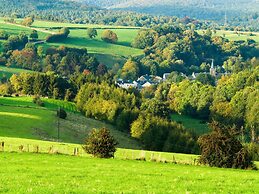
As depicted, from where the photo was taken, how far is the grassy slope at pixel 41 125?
6587 centimetres

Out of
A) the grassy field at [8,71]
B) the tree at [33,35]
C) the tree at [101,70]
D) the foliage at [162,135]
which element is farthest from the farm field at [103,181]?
the tree at [33,35]

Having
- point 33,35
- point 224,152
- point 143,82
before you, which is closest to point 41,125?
point 224,152

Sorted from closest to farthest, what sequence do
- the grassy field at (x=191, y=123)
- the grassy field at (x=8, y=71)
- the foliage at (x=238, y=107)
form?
the foliage at (x=238, y=107) < the grassy field at (x=191, y=123) < the grassy field at (x=8, y=71)

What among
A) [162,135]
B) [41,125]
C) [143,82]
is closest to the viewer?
[41,125]

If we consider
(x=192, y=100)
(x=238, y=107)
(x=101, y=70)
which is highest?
(x=238, y=107)

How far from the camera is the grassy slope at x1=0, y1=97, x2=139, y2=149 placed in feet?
216

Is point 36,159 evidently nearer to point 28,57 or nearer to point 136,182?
point 136,182

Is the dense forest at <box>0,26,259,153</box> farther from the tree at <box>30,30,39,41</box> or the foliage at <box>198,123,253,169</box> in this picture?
the foliage at <box>198,123,253,169</box>

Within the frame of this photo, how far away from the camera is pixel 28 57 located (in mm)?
155750

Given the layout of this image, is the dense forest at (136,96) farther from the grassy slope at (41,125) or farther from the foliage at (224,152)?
the foliage at (224,152)

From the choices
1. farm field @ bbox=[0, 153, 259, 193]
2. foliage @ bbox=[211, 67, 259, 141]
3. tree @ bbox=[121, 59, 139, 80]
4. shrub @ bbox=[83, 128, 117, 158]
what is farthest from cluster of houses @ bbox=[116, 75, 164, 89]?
farm field @ bbox=[0, 153, 259, 193]

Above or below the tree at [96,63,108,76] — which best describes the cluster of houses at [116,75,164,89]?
below

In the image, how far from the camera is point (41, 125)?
7131 cm

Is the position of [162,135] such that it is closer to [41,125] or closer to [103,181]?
[41,125]
